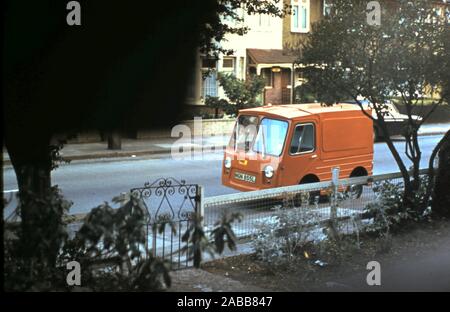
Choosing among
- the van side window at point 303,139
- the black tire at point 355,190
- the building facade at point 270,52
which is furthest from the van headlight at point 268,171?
the building facade at point 270,52

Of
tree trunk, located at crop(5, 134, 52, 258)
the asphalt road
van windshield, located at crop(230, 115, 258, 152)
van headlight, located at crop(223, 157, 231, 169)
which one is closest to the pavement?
the asphalt road

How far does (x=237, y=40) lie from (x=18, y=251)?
26.4 meters

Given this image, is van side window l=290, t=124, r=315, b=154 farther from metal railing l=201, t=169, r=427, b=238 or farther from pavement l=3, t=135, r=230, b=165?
pavement l=3, t=135, r=230, b=165

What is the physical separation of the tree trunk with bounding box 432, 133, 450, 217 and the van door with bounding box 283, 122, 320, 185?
2917 mm

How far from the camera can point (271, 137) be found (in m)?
11.7

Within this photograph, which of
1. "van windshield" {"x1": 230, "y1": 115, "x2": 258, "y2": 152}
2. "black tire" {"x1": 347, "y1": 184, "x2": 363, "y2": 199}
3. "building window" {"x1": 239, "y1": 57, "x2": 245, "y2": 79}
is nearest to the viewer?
"black tire" {"x1": 347, "y1": 184, "x2": 363, "y2": 199}

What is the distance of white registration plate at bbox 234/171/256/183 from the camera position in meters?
11.6

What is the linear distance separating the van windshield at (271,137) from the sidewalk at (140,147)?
297 inches

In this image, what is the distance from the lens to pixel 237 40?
30578 mm

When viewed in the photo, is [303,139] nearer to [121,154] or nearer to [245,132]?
[245,132]

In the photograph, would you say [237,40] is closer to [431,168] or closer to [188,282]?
[431,168]

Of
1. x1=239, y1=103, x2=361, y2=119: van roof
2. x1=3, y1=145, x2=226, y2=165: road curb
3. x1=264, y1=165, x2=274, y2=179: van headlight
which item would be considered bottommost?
x1=3, y1=145, x2=226, y2=165: road curb

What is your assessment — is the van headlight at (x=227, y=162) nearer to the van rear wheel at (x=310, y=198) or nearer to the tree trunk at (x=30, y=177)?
the van rear wheel at (x=310, y=198)
